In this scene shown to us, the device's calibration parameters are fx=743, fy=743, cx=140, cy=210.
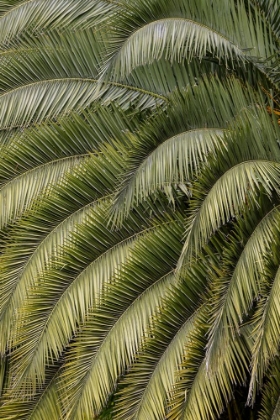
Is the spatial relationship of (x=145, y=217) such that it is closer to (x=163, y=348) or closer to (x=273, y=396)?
(x=163, y=348)

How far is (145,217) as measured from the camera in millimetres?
5465

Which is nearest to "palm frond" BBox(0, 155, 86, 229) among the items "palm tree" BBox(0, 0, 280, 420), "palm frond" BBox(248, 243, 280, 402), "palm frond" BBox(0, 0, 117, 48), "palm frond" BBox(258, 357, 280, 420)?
"palm tree" BBox(0, 0, 280, 420)

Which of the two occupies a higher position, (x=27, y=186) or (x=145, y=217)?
(x=27, y=186)

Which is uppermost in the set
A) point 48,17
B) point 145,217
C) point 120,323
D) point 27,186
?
point 48,17

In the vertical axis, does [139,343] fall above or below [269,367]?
above

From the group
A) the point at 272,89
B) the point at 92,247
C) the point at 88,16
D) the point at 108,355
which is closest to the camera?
the point at 108,355

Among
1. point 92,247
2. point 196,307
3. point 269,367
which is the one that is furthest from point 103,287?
point 269,367

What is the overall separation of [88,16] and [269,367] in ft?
13.1

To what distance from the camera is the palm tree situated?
4.53 metres

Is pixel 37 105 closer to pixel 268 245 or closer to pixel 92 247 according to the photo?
pixel 92 247

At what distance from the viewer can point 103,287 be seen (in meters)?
5.23

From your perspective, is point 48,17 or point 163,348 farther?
point 48,17

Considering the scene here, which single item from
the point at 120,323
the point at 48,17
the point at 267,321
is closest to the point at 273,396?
the point at 267,321

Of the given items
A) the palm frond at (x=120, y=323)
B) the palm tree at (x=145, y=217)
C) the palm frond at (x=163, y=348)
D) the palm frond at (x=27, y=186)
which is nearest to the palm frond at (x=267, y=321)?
the palm tree at (x=145, y=217)
